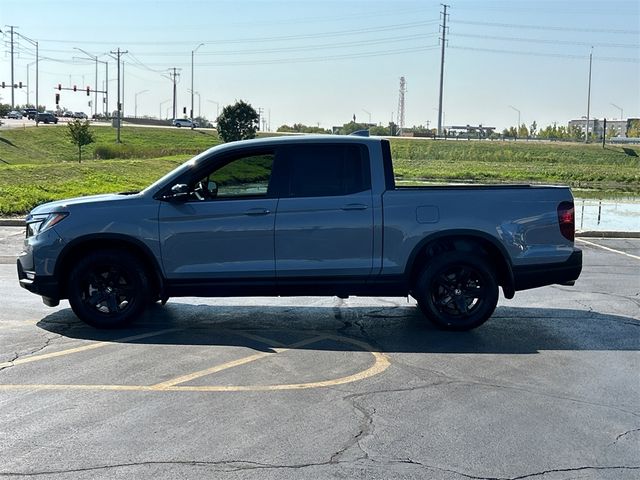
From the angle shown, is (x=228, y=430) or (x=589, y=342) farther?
(x=589, y=342)

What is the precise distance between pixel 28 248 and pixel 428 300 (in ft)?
13.7

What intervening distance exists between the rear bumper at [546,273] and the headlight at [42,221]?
470 centimetres

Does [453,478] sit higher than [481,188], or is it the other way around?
[481,188]

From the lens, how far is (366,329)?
8.22m

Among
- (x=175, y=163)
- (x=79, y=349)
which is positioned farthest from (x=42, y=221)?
(x=175, y=163)

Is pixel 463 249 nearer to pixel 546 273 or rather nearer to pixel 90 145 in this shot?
pixel 546 273

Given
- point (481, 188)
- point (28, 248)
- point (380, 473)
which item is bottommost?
point (380, 473)

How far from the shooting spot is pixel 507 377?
650 cm

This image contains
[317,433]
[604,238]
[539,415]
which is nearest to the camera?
[317,433]

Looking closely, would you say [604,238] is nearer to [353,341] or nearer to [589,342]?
[589,342]

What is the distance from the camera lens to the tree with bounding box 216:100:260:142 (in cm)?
4425

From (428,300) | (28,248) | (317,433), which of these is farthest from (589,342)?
(28,248)

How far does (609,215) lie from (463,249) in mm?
14980

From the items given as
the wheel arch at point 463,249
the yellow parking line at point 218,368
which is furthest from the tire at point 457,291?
the yellow parking line at point 218,368
